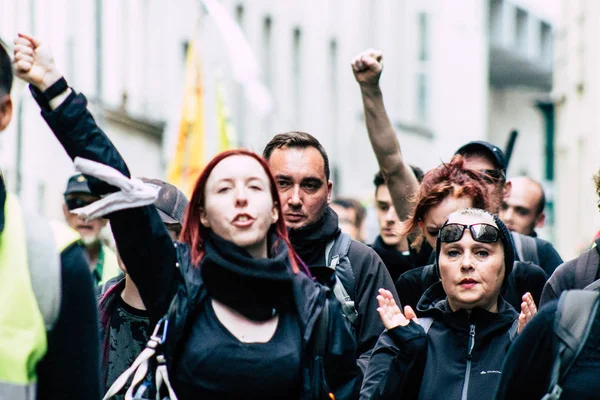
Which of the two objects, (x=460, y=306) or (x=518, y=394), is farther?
(x=460, y=306)

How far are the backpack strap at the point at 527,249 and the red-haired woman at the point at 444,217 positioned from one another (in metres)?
0.51

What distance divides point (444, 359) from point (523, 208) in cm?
425

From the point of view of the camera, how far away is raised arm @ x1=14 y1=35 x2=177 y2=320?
521 cm

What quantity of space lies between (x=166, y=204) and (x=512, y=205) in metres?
3.77

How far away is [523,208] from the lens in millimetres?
10953

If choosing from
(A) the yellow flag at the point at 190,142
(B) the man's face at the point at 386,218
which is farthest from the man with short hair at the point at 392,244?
(A) the yellow flag at the point at 190,142

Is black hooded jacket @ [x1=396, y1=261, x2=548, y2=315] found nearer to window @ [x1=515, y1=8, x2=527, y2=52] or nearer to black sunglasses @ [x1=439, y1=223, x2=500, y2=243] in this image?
black sunglasses @ [x1=439, y1=223, x2=500, y2=243]

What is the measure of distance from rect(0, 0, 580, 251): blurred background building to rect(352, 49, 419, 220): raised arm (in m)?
12.4

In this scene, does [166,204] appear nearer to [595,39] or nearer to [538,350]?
[538,350]

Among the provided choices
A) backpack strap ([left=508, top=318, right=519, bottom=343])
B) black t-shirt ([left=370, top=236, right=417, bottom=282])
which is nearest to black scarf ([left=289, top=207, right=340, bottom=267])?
backpack strap ([left=508, top=318, right=519, bottom=343])

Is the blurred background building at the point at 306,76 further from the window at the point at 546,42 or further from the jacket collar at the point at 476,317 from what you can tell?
the jacket collar at the point at 476,317

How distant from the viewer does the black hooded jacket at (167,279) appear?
5430 mm

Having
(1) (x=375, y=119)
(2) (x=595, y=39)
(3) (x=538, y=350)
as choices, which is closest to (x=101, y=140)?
(3) (x=538, y=350)

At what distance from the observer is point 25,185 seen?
2266 centimetres
